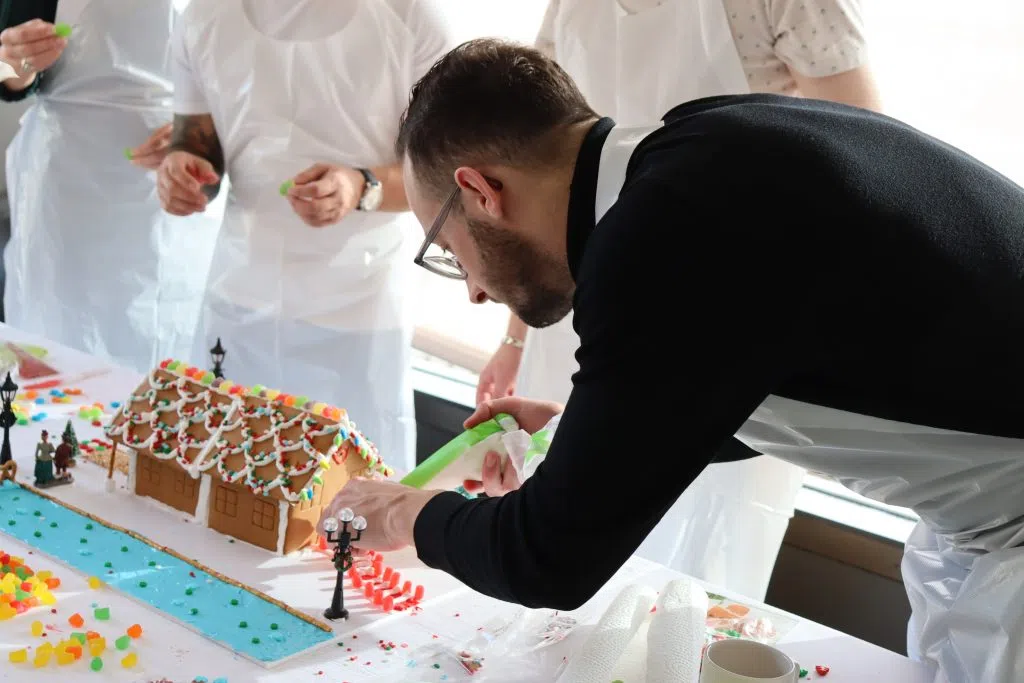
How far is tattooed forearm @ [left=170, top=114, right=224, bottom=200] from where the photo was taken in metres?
2.48

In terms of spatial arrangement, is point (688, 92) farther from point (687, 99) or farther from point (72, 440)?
point (72, 440)

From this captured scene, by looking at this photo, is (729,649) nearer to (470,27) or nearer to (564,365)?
(564,365)

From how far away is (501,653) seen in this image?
1266mm

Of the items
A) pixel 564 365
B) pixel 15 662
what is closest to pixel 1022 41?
pixel 564 365

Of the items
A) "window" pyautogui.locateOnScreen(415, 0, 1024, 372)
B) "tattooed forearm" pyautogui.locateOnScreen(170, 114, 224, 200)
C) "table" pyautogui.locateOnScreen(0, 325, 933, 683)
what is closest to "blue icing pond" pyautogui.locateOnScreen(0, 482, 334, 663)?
"table" pyautogui.locateOnScreen(0, 325, 933, 683)

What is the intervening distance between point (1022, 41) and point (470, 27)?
1370 millimetres

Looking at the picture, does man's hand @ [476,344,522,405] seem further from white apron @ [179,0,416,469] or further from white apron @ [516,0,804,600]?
white apron @ [179,0,416,469]

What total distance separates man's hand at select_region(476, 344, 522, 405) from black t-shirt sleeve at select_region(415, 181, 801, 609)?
119 centimetres

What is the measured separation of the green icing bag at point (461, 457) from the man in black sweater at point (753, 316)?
0.28 meters

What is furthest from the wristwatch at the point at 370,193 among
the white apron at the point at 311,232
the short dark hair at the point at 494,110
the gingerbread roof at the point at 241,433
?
the short dark hair at the point at 494,110

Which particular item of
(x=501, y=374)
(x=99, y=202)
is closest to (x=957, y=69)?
(x=501, y=374)

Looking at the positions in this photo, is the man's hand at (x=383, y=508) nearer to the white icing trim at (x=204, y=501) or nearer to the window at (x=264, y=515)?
the window at (x=264, y=515)

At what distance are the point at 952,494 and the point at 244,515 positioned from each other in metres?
0.97

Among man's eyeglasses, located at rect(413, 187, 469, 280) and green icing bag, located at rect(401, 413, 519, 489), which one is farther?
green icing bag, located at rect(401, 413, 519, 489)
